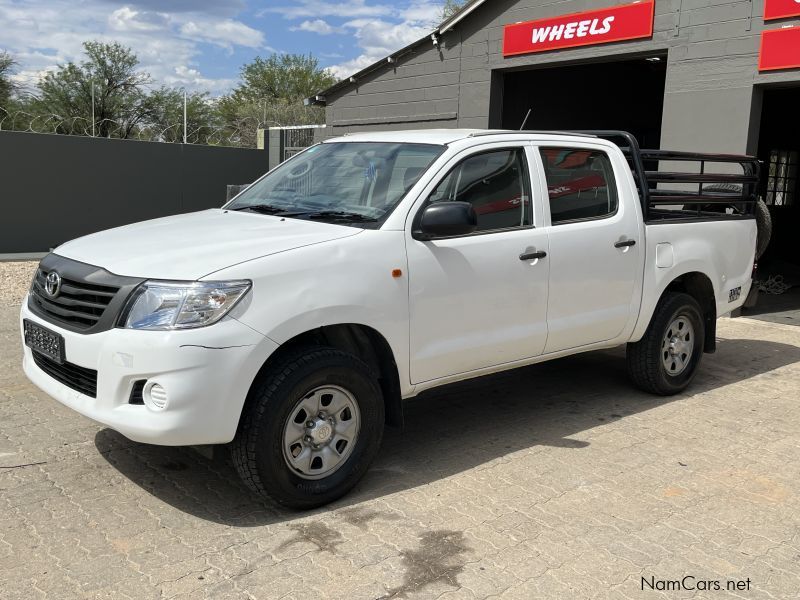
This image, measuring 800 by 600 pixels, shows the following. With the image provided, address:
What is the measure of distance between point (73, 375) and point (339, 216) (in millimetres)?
1613

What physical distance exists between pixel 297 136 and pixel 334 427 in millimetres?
15920

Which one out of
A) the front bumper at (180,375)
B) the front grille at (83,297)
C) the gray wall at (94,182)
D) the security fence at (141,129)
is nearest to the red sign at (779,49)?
the front bumper at (180,375)

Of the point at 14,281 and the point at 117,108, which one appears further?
the point at 117,108

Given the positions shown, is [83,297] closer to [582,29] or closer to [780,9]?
[780,9]

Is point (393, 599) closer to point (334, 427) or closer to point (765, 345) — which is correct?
point (334, 427)

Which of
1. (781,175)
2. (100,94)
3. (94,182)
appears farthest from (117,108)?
(781,175)

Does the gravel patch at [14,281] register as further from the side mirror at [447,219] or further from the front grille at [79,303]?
the side mirror at [447,219]

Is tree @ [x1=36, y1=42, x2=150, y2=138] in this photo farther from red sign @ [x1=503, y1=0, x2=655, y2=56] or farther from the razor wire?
red sign @ [x1=503, y1=0, x2=655, y2=56]

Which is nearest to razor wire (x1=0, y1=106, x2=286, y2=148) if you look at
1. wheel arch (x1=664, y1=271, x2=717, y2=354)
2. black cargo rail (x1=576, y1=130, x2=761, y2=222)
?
black cargo rail (x1=576, y1=130, x2=761, y2=222)

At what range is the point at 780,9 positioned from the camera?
8.64 metres

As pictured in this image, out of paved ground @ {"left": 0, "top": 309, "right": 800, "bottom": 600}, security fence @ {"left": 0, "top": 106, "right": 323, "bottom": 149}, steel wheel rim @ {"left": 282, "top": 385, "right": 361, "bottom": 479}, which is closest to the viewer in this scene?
paved ground @ {"left": 0, "top": 309, "right": 800, "bottom": 600}

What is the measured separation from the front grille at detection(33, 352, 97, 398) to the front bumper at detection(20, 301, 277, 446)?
83mm

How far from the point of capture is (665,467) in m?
4.62

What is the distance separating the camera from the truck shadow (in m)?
4.07
